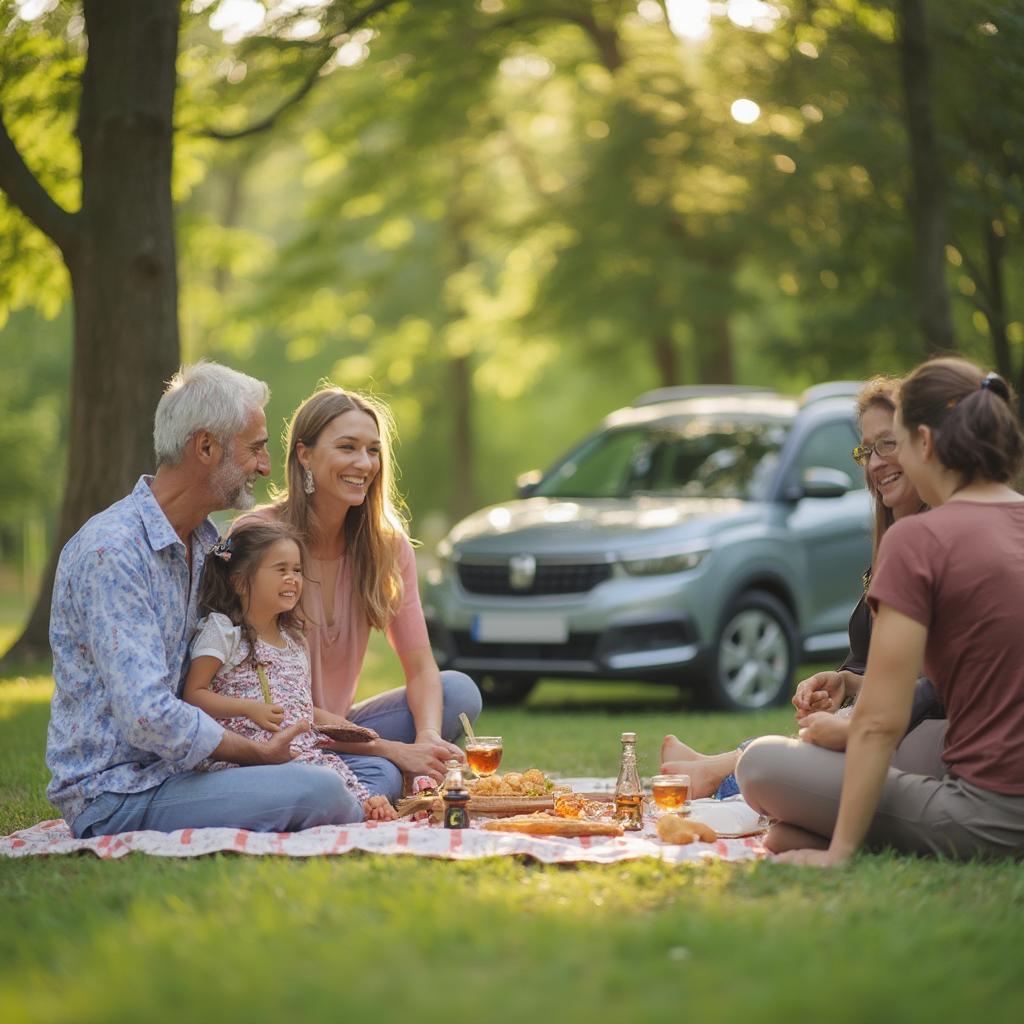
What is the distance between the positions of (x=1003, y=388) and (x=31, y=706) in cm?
728

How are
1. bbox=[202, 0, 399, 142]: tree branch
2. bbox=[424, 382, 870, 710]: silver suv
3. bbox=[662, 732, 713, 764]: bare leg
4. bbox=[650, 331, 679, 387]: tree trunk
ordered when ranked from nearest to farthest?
bbox=[662, 732, 713, 764]: bare leg, bbox=[424, 382, 870, 710]: silver suv, bbox=[202, 0, 399, 142]: tree branch, bbox=[650, 331, 679, 387]: tree trunk

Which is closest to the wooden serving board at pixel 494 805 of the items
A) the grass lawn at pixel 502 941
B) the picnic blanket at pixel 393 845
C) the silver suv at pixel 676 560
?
the picnic blanket at pixel 393 845

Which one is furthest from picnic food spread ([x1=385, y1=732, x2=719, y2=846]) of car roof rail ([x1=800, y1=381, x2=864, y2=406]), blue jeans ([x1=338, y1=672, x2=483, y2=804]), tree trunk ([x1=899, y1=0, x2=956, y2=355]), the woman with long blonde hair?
tree trunk ([x1=899, y1=0, x2=956, y2=355])

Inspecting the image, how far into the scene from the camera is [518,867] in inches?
190

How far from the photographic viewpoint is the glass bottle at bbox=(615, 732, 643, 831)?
5.69 meters

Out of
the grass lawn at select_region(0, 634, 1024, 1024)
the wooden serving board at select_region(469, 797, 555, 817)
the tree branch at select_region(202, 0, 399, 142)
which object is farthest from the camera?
Result: the tree branch at select_region(202, 0, 399, 142)

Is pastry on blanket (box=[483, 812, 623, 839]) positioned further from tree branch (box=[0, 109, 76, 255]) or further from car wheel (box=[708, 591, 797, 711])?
tree branch (box=[0, 109, 76, 255])

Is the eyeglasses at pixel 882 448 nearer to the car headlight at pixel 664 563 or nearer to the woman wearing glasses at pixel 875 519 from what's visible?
the woman wearing glasses at pixel 875 519

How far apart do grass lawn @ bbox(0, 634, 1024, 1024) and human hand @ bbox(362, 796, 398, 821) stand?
0.73m

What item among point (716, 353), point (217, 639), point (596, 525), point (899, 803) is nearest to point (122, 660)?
point (217, 639)

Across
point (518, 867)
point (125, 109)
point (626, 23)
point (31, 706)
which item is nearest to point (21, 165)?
point (125, 109)

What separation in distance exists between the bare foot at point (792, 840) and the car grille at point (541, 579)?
16.2ft

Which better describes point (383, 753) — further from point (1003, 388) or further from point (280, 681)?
point (1003, 388)

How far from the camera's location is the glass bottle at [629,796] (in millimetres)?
5688
